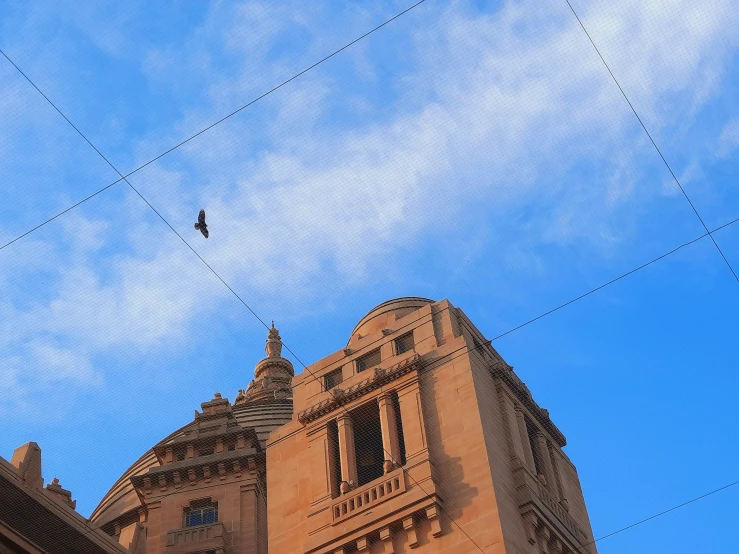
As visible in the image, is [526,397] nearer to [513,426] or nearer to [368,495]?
[513,426]

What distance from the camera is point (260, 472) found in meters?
56.1

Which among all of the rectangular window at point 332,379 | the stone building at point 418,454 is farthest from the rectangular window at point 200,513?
the rectangular window at point 332,379

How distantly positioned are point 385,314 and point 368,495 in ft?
33.4

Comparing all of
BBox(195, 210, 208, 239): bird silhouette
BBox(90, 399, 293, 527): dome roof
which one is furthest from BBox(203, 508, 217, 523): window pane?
BBox(195, 210, 208, 239): bird silhouette

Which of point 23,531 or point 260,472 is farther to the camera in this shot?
point 260,472

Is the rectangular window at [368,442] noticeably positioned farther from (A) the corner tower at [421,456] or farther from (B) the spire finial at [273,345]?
(B) the spire finial at [273,345]

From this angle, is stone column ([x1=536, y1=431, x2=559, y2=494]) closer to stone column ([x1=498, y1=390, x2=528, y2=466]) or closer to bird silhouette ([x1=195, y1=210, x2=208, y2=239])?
stone column ([x1=498, y1=390, x2=528, y2=466])

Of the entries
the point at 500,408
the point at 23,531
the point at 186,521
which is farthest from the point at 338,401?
the point at 186,521

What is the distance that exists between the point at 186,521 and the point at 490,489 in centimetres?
2337

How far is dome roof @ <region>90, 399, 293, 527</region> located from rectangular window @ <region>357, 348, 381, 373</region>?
19.2 metres

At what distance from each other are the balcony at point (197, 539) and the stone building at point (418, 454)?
1042 cm

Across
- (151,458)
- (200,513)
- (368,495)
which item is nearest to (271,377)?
(151,458)

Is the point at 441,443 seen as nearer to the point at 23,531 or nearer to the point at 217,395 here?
the point at 23,531

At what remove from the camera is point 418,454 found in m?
38.0
